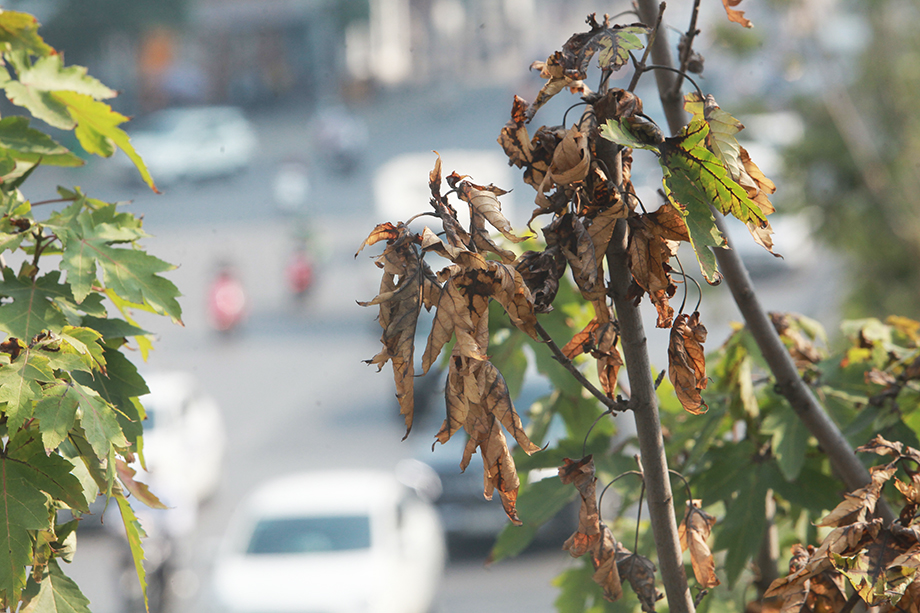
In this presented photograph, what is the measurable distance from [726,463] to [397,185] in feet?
54.8

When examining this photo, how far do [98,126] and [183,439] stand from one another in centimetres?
845

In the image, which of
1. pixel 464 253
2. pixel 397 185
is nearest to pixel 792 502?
pixel 464 253

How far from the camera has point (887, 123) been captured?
9102mm

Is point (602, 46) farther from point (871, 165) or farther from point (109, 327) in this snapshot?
point (871, 165)

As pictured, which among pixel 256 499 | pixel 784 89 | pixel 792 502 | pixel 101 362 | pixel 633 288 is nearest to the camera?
pixel 633 288

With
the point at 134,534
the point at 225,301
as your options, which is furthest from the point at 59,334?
the point at 225,301

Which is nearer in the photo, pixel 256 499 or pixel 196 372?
pixel 256 499

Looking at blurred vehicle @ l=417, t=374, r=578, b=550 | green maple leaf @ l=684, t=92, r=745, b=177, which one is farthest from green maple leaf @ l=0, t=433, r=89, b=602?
blurred vehicle @ l=417, t=374, r=578, b=550

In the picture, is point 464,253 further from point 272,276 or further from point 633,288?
point 272,276

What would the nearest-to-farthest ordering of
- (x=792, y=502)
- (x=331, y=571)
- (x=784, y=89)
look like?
(x=792, y=502)
(x=331, y=571)
(x=784, y=89)

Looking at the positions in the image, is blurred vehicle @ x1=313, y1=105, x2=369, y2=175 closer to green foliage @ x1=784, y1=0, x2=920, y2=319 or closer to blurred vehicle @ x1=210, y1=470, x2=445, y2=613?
green foliage @ x1=784, y1=0, x2=920, y2=319

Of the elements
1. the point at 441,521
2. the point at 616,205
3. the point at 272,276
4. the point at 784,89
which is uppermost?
the point at 272,276

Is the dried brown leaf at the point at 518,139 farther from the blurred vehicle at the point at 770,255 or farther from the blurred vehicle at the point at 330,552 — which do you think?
the blurred vehicle at the point at 770,255

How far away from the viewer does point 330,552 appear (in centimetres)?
758
